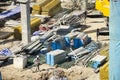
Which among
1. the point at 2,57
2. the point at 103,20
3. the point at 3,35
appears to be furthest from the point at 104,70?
the point at 103,20

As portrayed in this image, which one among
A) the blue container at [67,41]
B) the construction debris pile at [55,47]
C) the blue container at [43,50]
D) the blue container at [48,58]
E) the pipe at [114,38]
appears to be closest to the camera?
the pipe at [114,38]

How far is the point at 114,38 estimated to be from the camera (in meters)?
2.83

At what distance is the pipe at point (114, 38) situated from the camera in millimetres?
2791

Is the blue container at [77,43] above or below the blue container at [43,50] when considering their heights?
above

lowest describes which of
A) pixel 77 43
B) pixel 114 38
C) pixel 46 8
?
pixel 77 43

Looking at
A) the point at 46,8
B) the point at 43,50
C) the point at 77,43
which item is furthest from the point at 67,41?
the point at 46,8

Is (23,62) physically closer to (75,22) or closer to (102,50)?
(102,50)

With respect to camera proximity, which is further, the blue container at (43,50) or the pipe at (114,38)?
the blue container at (43,50)

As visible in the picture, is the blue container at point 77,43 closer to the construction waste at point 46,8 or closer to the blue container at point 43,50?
the blue container at point 43,50

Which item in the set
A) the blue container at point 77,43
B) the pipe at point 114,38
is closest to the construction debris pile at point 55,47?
the blue container at point 77,43

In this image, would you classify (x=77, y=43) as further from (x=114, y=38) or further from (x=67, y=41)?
(x=114, y=38)

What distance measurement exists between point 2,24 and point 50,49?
9.45m

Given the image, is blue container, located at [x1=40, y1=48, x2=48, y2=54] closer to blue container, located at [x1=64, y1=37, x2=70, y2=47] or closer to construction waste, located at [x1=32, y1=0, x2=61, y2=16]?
blue container, located at [x1=64, y1=37, x2=70, y2=47]

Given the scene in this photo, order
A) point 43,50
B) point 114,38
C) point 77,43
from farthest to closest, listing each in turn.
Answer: point 77,43 < point 43,50 < point 114,38
